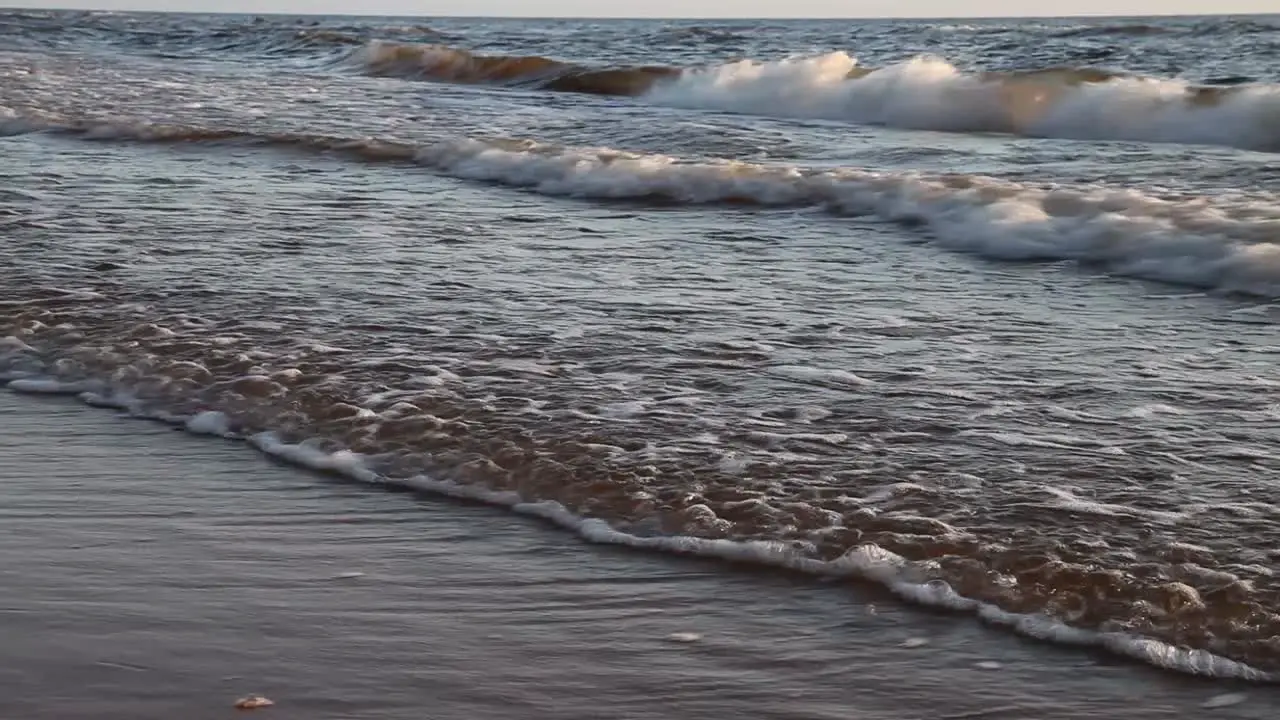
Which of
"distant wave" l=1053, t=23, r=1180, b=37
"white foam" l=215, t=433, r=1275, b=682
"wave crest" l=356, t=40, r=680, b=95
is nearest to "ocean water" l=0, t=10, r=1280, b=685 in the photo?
"white foam" l=215, t=433, r=1275, b=682

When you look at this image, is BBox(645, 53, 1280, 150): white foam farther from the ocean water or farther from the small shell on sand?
the small shell on sand

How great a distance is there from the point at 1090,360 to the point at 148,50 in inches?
885

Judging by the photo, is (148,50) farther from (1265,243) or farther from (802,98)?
(1265,243)

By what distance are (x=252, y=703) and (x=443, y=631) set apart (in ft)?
1.32

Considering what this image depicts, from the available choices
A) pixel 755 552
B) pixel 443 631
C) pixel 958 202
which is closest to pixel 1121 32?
pixel 958 202

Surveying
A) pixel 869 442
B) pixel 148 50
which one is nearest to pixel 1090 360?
pixel 869 442

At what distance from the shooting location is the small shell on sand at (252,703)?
240cm

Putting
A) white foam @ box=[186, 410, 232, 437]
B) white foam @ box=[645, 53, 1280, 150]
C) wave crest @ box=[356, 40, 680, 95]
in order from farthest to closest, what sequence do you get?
1. wave crest @ box=[356, 40, 680, 95]
2. white foam @ box=[645, 53, 1280, 150]
3. white foam @ box=[186, 410, 232, 437]

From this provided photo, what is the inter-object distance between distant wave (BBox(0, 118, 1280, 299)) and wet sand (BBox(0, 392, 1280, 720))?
3.38 m

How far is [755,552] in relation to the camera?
10.0ft

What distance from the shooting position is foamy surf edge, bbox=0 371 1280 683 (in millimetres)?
2613

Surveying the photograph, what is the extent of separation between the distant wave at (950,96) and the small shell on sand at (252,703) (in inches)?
381

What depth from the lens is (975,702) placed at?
247 cm

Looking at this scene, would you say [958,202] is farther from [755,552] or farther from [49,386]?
[755,552]
